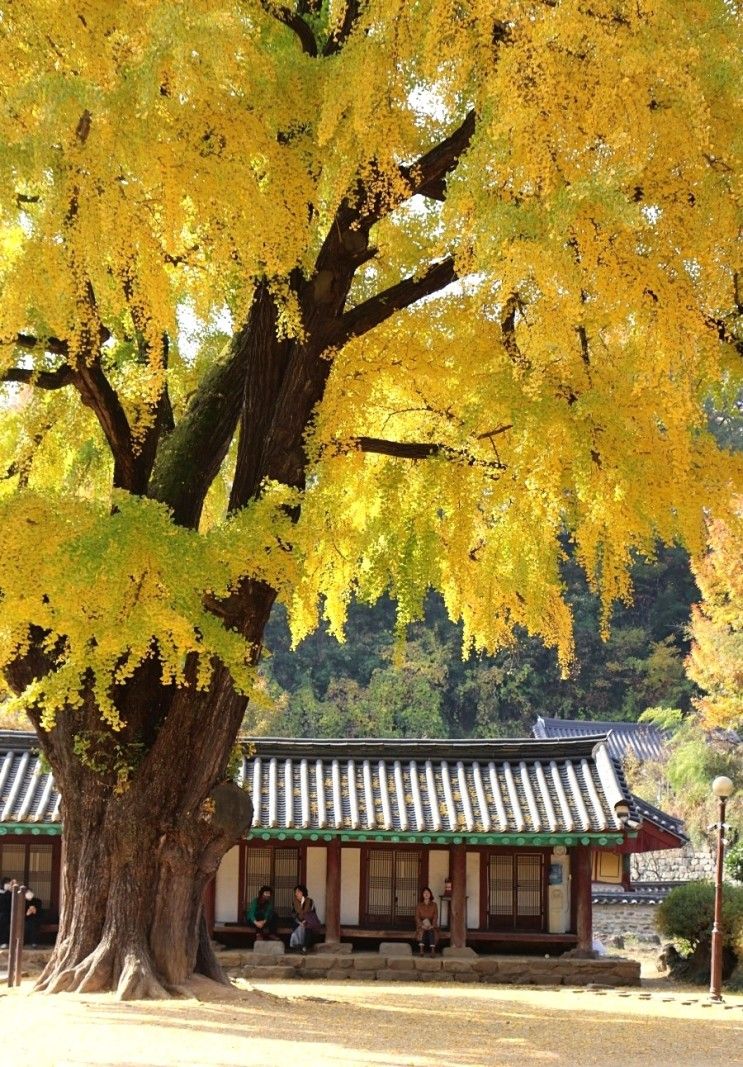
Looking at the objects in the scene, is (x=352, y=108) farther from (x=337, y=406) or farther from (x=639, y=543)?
(x=639, y=543)

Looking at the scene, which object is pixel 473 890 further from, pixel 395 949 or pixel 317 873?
pixel 317 873

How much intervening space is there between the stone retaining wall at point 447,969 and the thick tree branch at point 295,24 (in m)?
10.5

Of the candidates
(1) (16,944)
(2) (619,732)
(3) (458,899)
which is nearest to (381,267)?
(1) (16,944)

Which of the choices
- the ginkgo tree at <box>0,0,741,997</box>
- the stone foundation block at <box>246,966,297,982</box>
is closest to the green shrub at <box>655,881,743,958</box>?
the stone foundation block at <box>246,966,297,982</box>

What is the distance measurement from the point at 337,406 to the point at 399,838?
26.9 feet

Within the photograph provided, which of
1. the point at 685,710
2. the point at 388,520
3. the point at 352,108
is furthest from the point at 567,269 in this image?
the point at 685,710

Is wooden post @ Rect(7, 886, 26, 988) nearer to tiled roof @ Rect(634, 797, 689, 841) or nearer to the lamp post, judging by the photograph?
the lamp post

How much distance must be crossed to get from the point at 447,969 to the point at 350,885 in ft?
6.18

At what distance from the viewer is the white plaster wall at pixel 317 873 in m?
16.8

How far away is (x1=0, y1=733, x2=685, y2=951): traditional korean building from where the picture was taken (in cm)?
1589

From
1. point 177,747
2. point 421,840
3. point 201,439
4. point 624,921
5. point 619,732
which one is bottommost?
point 624,921

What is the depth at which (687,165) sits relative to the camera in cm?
691

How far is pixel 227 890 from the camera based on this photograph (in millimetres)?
16719

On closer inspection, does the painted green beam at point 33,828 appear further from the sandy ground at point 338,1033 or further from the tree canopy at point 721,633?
the tree canopy at point 721,633
